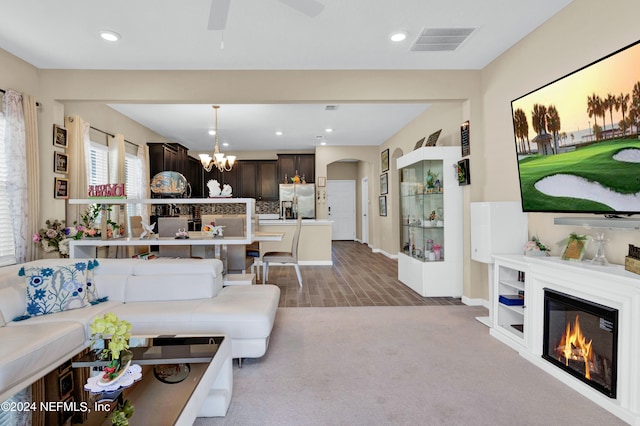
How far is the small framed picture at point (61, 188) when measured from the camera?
395 cm

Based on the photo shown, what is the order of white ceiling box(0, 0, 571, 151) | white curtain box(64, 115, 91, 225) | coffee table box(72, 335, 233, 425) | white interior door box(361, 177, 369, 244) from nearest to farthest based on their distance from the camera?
coffee table box(72, 335, 233, 425) → white ceiling box(0, 0, 571, 151) → white curtain box(64, 115, 91, 225) → white interior door box(361, 177, 369, 244)

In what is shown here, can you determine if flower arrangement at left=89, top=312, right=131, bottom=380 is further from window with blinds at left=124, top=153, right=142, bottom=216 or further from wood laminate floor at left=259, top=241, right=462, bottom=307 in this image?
window with blinds at left=124, top=153, right=142, bottom=216

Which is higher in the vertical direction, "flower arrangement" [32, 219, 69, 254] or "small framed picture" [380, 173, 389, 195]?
"small framed picture" [380, 173, 389, 195]

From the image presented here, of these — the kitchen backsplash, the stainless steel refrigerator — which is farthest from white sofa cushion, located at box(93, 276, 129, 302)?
the kitchen backsplash

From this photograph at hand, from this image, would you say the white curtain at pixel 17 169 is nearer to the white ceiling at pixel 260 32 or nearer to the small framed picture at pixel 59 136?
the small framed picture at pixel 59 136

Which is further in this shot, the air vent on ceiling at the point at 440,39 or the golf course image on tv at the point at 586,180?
the air vent on ceiling at the point at 440,39

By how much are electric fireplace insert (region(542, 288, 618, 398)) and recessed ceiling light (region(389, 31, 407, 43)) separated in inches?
98.9

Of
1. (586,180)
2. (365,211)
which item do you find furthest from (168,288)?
(365,211)

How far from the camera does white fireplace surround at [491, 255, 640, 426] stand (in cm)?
192

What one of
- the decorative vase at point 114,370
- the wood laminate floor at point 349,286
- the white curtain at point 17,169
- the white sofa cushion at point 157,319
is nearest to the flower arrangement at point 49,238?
the white curtain at point 17,169

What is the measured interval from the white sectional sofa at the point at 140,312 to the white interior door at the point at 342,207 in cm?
820

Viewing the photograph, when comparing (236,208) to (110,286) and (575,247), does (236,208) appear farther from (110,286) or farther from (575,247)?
(575,247)

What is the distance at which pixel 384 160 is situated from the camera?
832 cm

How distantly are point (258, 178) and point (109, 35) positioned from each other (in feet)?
19.9
